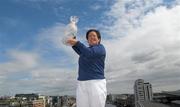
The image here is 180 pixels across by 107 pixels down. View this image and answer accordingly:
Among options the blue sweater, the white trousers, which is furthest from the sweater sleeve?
the white trousers

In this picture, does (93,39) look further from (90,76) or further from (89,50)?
(90,76)

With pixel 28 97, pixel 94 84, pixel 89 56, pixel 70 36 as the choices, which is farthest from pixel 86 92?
pixel 28 97

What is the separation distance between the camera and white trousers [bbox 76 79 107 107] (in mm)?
4910

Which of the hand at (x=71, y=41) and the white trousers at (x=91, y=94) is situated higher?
the hand at (x=71, y=41)

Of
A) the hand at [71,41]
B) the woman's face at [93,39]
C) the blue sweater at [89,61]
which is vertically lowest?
the blue sweater at [89,61]

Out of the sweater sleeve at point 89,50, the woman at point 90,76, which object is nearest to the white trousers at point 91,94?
the woman at point 90,76

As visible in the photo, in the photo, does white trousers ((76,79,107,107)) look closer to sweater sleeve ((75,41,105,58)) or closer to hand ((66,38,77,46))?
sweater sleeve ((75,41,105,58))

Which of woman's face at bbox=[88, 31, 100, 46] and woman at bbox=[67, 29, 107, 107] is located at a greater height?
woman's face at bbox=[88, 31, 100, 46]

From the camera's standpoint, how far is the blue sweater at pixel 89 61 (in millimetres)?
4957

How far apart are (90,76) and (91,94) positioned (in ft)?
0.90

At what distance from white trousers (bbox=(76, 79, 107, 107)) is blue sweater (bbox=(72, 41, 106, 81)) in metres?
0.09

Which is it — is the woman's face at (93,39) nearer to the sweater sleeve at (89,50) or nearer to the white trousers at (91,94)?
the sweater sleeve at (89,50)

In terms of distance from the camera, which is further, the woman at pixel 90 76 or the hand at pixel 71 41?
the woman at pixel 90 76

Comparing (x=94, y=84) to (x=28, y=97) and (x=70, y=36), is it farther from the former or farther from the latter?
(x=28, y=97)
